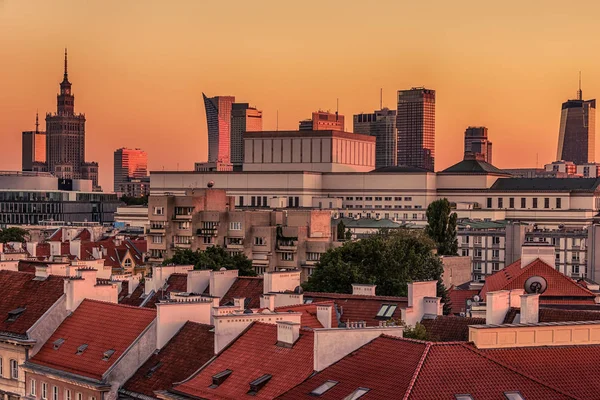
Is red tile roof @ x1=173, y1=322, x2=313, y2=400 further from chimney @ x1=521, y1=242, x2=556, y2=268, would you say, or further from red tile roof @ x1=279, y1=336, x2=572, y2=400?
chimney @ x1=521, y1=242, x2=556, y2=268

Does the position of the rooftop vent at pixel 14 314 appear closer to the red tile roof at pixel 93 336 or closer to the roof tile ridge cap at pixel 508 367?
the red tile roof at pixel 93 336

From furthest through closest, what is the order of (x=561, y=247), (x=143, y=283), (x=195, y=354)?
(x=561, y=247), (x=143, y=283), (x=195, y=354)

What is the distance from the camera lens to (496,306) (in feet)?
188

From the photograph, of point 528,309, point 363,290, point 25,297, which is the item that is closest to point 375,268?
point 363,290

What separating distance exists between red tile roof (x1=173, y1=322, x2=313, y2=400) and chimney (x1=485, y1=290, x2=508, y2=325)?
402 inches

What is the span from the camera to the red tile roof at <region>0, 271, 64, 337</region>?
6606 cm

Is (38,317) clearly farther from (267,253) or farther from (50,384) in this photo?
(267,253)

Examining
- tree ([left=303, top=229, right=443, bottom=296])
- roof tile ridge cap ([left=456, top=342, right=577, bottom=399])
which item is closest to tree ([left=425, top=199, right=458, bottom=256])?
tree ([left=303, top=229, right=443, bottom=296])

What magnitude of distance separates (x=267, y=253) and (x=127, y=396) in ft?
340

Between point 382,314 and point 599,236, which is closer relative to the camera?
point 382,314

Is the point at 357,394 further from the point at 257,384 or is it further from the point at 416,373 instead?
the point at 257,384

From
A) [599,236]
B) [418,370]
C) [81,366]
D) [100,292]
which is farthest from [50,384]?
[599,236]

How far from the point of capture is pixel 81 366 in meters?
58.8

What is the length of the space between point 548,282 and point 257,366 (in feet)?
141
